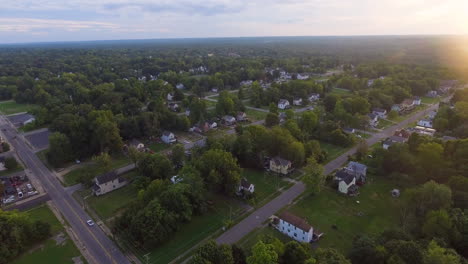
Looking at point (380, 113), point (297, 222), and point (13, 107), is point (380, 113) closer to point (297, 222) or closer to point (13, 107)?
point (297, 222)

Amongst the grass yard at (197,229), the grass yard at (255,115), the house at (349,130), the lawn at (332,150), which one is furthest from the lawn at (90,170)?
the house at (349,130)

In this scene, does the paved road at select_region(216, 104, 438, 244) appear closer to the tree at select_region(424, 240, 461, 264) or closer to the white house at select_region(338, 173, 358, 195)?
the white house at select_region(338, 173, 358, 195)

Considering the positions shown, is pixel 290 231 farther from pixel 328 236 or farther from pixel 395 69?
pixel 395 69

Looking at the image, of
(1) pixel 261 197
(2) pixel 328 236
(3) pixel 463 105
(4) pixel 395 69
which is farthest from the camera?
(4) pixel 395 69

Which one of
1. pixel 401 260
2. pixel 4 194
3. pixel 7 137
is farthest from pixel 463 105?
pixel 7 137

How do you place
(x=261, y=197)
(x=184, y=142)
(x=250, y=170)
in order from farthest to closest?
(x=184, y=142)
(x=250, y=170)
(x=261, y=197)

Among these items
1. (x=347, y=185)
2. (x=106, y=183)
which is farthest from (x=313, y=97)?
(x=106, y=183)

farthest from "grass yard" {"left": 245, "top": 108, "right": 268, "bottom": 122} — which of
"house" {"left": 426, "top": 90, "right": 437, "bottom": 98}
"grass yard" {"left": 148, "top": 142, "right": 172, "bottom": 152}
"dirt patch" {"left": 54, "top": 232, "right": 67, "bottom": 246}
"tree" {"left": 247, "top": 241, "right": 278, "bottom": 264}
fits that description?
"house" {"left": 426, "top": 90, "right": 437, "bottom": 98}
